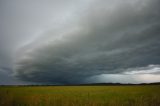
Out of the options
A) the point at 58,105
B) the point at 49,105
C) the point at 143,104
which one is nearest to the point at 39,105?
the point at 49,105

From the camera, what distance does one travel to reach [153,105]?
38.0ft

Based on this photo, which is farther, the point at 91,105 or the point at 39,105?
the point at 39,105

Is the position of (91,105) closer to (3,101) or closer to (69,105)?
(69,105)

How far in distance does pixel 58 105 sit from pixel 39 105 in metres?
2.24

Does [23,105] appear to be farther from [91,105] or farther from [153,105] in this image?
[153,105]

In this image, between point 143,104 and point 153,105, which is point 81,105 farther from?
point 153,105

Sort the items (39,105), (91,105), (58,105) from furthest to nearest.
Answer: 1. (39,105)
2. (58,105)
3. (91,105)

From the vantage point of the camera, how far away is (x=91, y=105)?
11320 mm

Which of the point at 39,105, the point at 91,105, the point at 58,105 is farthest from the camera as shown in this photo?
the point at 39,105

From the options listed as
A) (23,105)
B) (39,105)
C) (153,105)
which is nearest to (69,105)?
(39,105)

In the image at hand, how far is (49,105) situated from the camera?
1265 cm

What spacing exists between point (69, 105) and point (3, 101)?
4.99 metres

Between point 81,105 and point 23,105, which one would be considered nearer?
point 81,105

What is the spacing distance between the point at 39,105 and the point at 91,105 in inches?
192
